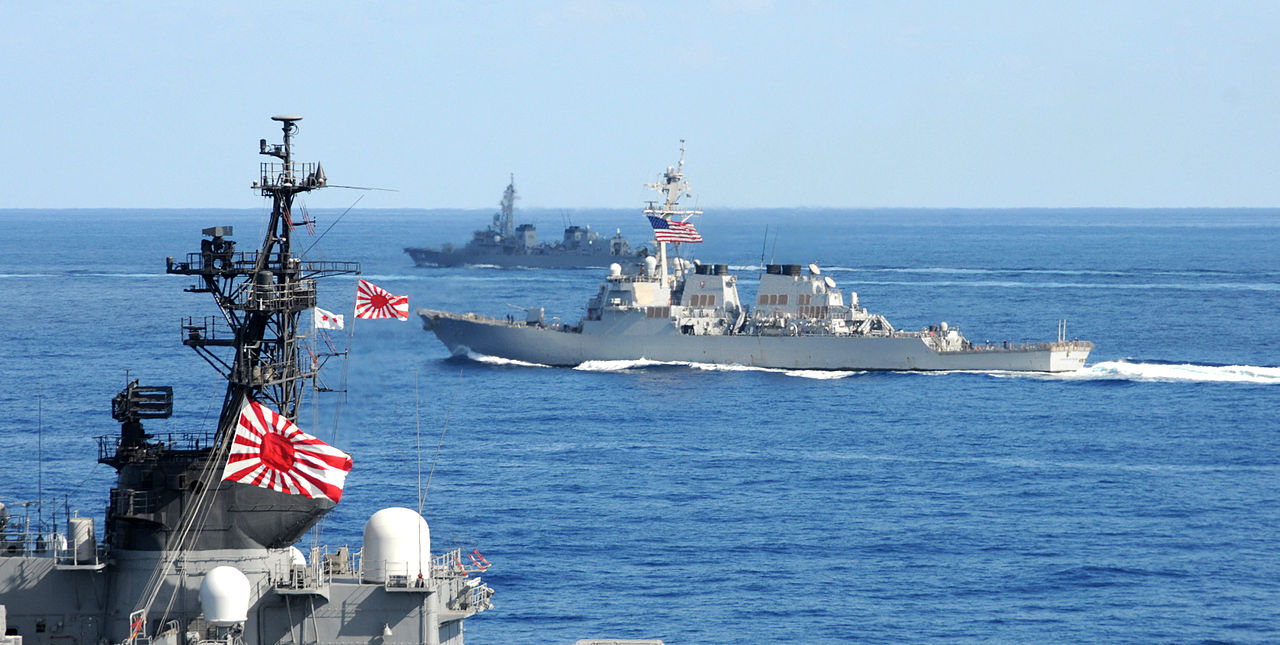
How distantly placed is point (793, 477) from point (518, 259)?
117128mm

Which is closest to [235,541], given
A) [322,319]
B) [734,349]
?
[322,319]

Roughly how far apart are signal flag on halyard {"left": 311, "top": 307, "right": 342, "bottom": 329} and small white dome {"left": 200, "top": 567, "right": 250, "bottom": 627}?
11.6 ft

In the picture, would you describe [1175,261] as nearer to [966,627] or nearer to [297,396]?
[966,627]

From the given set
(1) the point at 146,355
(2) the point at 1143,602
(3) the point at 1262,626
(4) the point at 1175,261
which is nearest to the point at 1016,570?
(2) the point at 1143,602

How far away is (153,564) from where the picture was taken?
62.4ft

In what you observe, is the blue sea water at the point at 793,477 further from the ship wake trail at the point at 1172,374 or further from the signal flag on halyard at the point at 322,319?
the signal flag on halyard at the point at 322,319

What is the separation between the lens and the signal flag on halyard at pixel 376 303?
76.4 ft

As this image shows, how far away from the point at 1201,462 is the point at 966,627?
24.9m

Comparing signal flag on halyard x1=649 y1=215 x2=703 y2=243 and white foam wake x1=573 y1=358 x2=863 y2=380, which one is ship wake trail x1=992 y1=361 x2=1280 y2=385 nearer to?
white foam wake x1=573 y1=358 x2=863 y2=380

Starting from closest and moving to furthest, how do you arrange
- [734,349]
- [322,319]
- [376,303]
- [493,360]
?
[322,319]
[376,303]
[734,349]
[493,360]

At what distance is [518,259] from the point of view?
17025cm

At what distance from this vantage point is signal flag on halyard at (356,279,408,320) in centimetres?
2328

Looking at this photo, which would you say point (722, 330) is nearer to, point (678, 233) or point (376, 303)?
point (678, 233)

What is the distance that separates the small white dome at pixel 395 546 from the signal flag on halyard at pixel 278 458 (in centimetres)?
70
